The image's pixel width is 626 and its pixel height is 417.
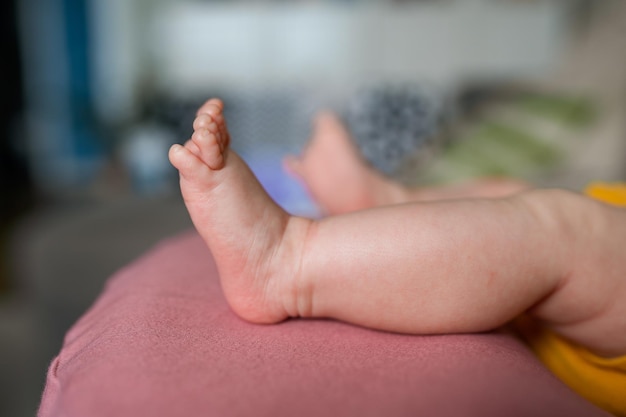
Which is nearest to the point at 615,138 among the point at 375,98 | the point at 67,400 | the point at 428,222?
the point at 375,98

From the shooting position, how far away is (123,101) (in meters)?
3.77

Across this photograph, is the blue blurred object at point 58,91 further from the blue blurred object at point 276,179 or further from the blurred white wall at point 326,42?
the blue blurred object at point 276,179

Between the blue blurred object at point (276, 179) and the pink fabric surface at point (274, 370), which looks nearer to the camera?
the pink fabric surface at point (274, 370)

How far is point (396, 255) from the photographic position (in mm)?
556

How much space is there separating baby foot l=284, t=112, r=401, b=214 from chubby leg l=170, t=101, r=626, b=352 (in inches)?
9.0

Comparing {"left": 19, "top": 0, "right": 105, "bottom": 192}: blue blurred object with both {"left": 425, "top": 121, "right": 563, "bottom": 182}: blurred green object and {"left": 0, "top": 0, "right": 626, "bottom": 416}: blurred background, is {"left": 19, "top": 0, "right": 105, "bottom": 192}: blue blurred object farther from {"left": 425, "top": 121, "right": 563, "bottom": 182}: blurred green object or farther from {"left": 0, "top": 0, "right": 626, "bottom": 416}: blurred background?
{"left": 425, "top": 121, "right": 563, "bottom": 182}: blurred green object

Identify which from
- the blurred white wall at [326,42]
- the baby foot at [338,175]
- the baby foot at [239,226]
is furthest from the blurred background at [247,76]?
the baby foot at [239,226]

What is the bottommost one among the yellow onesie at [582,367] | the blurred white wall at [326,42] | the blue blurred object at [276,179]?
the blue blurred object at [276,179]

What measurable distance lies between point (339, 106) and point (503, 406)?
341 cm

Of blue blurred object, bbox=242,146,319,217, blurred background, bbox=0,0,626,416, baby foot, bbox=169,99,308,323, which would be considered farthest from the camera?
blurred background, bbox=0,0,626,416

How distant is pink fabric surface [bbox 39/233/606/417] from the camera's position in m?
0.43

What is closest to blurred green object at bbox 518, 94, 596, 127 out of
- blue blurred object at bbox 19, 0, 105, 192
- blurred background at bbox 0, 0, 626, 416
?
blurred background at bbox 0, 0, 626, 416

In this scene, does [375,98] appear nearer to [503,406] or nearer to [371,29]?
[371,29]

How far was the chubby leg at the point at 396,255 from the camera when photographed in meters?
0.56
